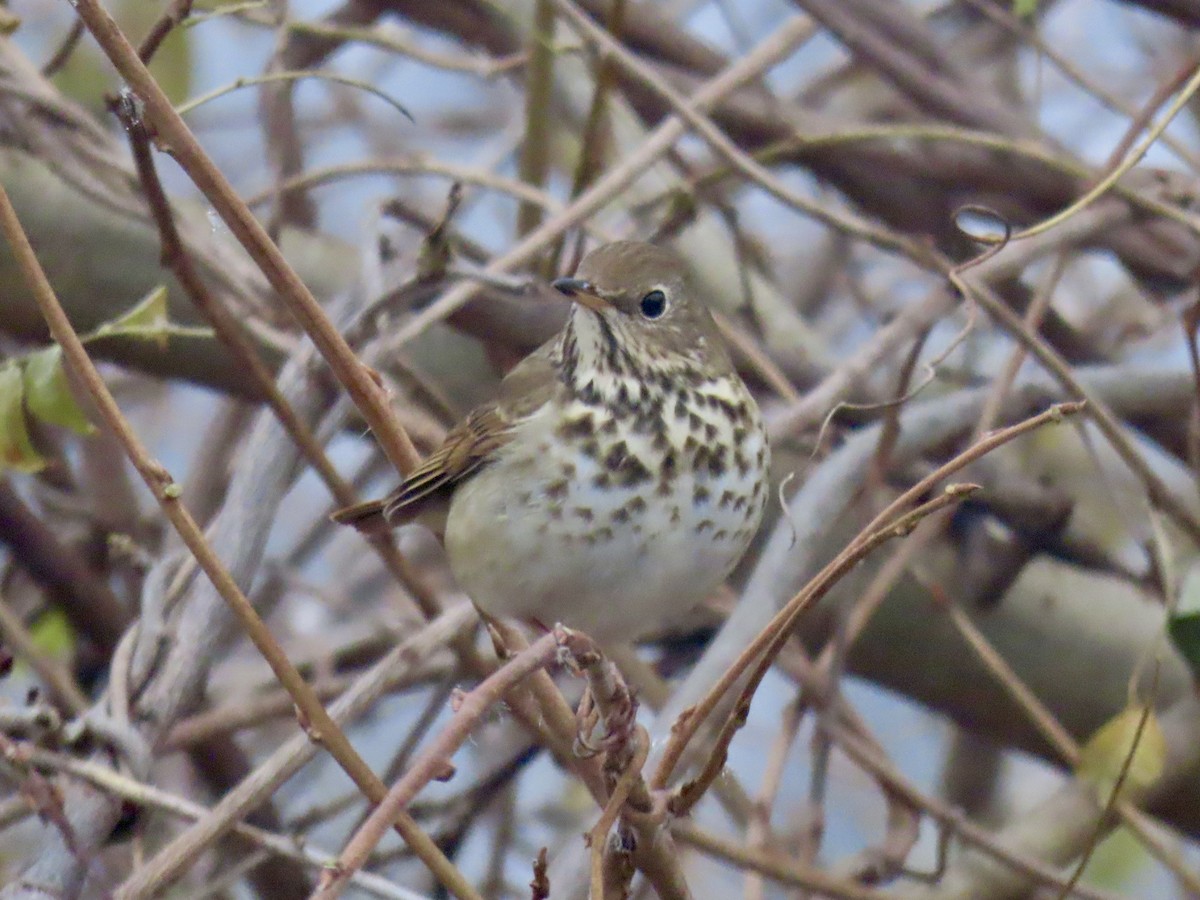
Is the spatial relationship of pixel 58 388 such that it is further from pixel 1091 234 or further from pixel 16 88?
pixel 1091 234

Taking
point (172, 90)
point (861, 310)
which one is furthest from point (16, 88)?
point (861, 310)

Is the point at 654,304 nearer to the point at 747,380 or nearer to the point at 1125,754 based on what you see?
the point at 747,380

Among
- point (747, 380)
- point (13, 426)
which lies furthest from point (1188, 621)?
point (13, 426)

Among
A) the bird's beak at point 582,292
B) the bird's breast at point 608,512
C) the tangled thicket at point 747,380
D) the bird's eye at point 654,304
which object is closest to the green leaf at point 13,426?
the tangled thicket at point 747,380

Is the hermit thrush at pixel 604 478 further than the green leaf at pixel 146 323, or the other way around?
the hermit thrush at pixel 604 478

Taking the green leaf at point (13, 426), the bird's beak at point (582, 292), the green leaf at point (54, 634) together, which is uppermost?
the green leaf at point (13, 426)

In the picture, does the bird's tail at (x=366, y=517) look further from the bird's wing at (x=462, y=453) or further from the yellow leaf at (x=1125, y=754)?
the yellow leaf at (x=1125, y=754)

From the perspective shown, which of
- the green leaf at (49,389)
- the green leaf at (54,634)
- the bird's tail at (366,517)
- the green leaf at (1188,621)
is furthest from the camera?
the green leaf at (54,634)

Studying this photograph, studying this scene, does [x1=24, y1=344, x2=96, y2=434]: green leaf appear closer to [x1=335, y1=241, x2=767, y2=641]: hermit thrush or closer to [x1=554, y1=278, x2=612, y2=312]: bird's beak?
[x1=335, y1=241, x2=767, y2=641]: hermit thrush
